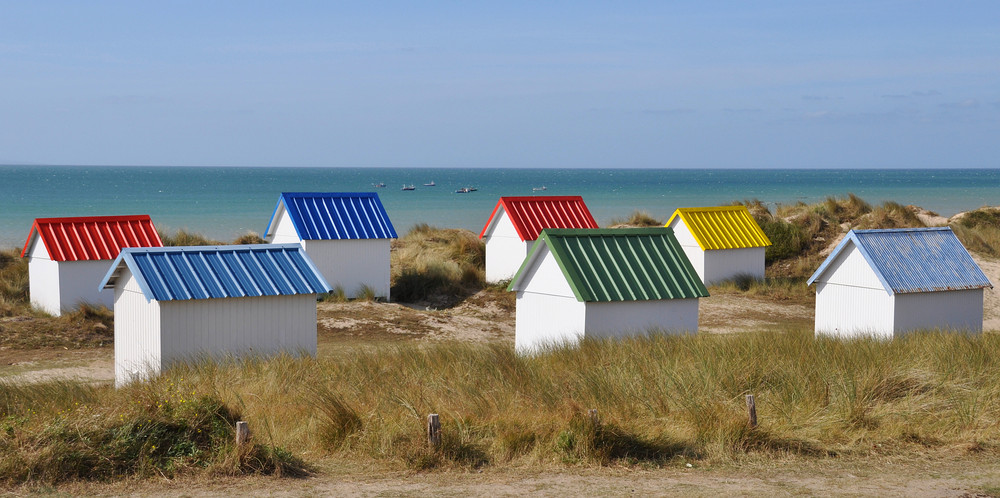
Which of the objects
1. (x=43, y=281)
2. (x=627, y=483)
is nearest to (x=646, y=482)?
(x=627, y=483)

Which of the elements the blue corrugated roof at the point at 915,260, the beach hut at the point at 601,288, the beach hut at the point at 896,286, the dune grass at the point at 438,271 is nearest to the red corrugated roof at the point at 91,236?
the dune grass at the point at 438,271

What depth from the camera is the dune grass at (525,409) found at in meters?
9.87

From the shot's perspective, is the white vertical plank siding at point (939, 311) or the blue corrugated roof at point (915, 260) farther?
the blue corrugated roof at point (915, 260)

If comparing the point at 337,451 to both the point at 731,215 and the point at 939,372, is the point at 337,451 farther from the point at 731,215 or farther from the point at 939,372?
the point at 731,215

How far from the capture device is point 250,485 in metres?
9.27

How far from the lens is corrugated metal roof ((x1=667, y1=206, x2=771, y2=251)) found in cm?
2889

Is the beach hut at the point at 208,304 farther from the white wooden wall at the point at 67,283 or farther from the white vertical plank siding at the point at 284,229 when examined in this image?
the white vertical plank siding at the point at 284,229

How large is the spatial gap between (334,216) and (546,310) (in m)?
12.5

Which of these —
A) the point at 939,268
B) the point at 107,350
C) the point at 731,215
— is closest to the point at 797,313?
the point at 731,215

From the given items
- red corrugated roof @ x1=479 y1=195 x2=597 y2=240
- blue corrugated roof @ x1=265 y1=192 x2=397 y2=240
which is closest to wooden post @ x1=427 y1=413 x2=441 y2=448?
blue corrugated roof @ x1=265 y1=192 x2=397 y2=240

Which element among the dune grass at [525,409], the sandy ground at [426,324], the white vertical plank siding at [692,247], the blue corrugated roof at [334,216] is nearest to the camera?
the dune grass at [525,409]

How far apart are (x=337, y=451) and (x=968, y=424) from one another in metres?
7.27

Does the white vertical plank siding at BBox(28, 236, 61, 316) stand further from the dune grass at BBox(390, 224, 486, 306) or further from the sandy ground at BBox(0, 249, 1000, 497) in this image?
the sandy ground at BBox(0, 249, 1000, 497)

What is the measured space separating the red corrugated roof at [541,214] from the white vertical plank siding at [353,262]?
3.74 m
